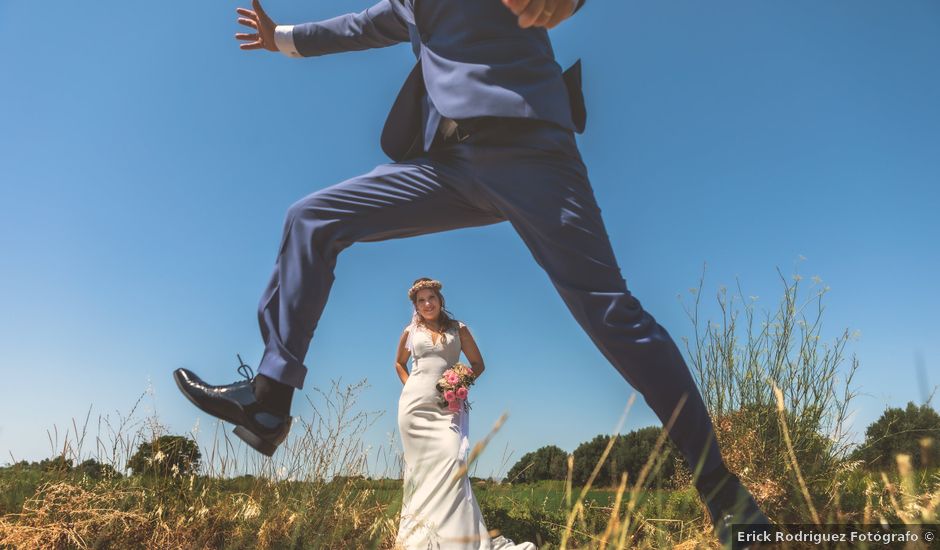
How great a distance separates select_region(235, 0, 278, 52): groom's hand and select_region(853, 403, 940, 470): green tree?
5.60 meters

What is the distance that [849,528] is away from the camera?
298 centimetres

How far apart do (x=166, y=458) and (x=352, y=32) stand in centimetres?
278

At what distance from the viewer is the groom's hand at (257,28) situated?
299 centimetres

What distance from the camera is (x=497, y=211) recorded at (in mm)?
2420

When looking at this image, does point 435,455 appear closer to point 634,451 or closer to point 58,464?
point 58,464

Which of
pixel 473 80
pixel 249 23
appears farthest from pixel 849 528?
pixel 249 23

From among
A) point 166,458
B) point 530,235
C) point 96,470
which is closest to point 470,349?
point 166,458

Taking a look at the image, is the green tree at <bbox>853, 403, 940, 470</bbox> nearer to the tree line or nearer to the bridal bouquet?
the tree line

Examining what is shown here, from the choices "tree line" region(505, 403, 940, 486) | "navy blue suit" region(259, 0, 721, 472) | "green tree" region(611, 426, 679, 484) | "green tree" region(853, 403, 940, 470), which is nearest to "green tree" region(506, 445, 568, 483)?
"tree line" region(505, 403, 940, 486)

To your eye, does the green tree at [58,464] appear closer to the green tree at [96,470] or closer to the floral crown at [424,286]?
the green tree at [96,470]

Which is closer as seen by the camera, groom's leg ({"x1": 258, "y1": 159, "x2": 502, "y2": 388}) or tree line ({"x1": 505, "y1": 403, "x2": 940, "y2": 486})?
groom's leg ({"x1": 258, "y1": 159, "x2": 502, "y2": 388})

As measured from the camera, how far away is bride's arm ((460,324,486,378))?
5.92 meters

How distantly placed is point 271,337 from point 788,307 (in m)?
5.11

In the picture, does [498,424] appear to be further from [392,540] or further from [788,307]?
[788,307]
